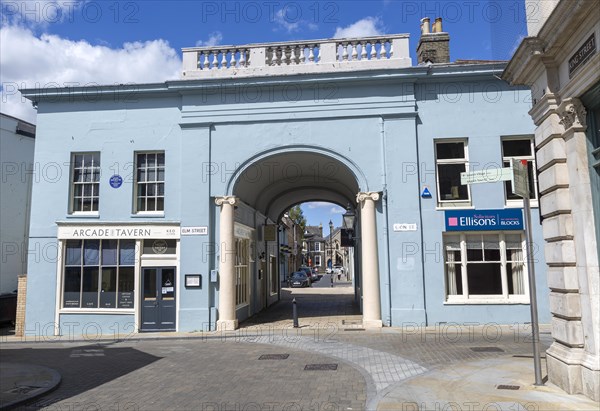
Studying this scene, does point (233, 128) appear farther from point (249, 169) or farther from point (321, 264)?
point (321, 264)

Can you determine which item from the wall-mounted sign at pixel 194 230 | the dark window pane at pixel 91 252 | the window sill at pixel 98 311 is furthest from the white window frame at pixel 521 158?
the dark window pane at pixel 91 252

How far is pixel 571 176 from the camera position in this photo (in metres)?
6.81

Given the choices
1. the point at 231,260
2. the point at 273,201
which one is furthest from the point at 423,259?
the point at 273,201

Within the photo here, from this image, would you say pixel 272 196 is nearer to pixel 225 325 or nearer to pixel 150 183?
pixel 150 183

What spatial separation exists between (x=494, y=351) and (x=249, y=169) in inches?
357

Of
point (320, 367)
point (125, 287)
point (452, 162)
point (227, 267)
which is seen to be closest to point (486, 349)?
point (320, 367)

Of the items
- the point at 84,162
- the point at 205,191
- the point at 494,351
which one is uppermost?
the point at 84,162

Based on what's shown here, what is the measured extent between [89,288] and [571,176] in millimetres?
14176

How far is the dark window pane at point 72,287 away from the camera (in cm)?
1566

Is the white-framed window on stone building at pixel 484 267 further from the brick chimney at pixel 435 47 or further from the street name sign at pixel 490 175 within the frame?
the street name sign at pixel 490 175

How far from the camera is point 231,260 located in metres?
15.2

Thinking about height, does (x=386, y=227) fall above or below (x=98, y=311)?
above

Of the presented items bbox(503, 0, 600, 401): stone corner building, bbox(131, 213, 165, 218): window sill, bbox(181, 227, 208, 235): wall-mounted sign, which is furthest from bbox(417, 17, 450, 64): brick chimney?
bbox(503, 0, 600, 401): stone corner building

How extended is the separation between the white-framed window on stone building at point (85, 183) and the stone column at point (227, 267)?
431 centimetres
